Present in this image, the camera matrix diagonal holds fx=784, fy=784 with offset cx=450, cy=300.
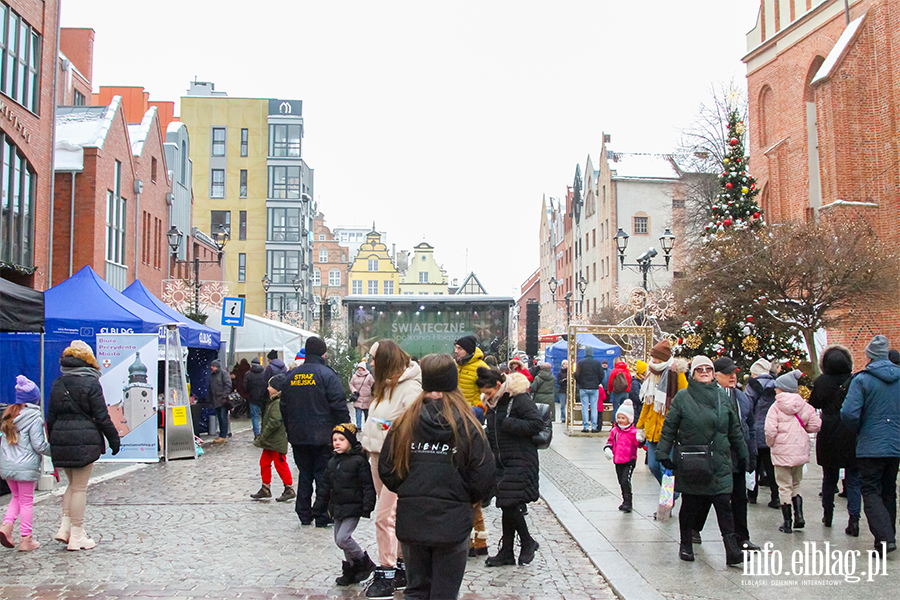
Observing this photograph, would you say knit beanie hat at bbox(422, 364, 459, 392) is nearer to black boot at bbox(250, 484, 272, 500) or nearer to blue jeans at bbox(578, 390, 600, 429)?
black boot at bbox(250, 484, 272, 500)

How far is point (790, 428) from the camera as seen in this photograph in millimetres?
8031

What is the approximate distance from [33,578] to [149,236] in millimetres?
27376

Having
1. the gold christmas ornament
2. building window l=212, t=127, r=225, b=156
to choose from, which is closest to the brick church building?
the gold christmas ornament

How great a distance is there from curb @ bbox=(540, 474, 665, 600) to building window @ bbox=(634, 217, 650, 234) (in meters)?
47.1

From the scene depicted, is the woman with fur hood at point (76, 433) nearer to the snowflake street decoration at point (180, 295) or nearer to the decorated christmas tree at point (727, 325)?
the decorated christmas tree at point (727, 325)

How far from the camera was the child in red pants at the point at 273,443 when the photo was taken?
380 inches

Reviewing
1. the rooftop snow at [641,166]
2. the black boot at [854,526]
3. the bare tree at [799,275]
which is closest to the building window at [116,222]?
the bare tree at [799,275]

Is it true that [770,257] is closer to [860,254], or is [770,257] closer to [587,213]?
[860,254]

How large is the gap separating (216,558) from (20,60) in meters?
17.2

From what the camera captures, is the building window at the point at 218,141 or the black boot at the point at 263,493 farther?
the building window at the point at 218,141

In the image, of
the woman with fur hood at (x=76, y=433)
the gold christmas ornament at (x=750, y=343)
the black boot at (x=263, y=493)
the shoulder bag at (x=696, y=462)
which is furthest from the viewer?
the gold christmas ornament at (x=750, y=343)

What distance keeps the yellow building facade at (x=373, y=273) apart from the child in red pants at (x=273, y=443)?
79065 mm

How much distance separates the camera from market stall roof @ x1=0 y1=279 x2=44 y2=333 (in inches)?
Answer: 380

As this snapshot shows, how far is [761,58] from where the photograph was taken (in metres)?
29.4
